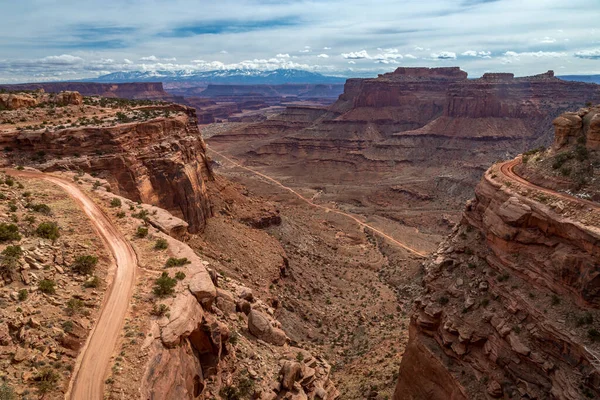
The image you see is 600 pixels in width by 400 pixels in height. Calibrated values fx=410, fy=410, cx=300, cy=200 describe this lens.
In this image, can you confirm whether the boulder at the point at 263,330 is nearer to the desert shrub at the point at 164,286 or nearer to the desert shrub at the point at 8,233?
the desert shrub at the point at 164,286

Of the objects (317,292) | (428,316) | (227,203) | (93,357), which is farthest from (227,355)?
(227,203)

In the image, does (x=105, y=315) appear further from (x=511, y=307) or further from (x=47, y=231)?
(x=511, y=307)

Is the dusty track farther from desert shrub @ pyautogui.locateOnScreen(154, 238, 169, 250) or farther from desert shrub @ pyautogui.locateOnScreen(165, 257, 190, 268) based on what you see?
desert shrub @ pyautogui.locateOnScreen(154, 238, 169, 250)

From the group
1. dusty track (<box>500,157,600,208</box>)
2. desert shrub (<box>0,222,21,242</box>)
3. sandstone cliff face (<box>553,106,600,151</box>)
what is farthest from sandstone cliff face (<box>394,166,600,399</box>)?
desert shrub (<box>0,222,21,242</box>)

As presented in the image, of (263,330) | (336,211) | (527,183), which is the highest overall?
(527,183)

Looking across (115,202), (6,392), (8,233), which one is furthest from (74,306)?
(115,202)

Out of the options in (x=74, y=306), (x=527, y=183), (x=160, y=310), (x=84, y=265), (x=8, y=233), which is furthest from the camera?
(x=527, y=183)
